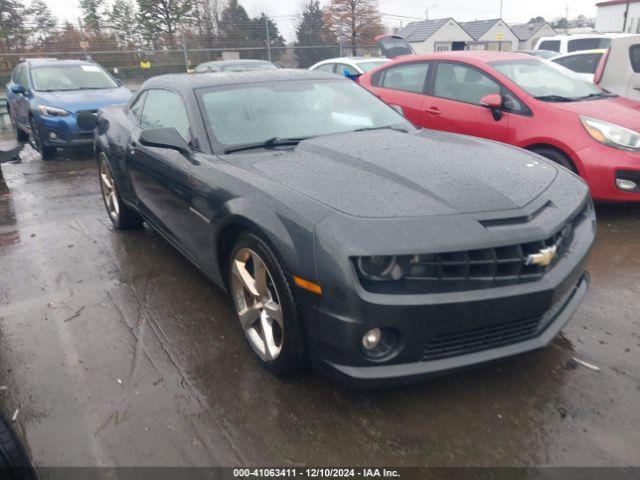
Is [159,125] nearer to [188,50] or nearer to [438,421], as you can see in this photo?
[438,421]

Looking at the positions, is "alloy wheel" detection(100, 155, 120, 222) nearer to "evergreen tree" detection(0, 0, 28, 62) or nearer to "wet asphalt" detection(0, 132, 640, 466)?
"wet asphalt" detection(0, 132, 640, 466)

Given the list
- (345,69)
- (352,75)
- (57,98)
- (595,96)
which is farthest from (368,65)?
(595,96)

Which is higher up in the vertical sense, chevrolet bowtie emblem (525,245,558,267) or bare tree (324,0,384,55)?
bare tree (324,0,384,55)

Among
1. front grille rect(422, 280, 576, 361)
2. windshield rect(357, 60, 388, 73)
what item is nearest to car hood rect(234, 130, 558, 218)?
front grille rect(422, 280, 576, 361)

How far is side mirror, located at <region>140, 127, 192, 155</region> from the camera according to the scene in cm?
313

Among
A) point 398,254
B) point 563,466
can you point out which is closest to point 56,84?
point 398,254

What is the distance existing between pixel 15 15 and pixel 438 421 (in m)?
23.4

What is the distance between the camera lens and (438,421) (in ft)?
7.53

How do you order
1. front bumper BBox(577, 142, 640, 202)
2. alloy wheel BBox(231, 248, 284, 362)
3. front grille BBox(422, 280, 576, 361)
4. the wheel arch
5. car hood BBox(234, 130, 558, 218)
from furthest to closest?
the wheel arch, front bumper BBox(577, 142, 640, 202), alloy wheel BBox(231, 248, 284, 362), car hood BBox(234, 130, 558, 218), front grille BBox(422, 280, 576, 361)

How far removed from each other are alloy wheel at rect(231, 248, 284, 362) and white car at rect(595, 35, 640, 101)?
5977 mm

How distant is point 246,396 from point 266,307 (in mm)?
444

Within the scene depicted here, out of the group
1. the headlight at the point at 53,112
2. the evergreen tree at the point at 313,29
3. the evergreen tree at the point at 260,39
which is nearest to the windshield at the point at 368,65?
the headlight at the point at 53,112

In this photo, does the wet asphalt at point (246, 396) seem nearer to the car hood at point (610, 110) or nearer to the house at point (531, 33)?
the car hood at point (610, 110)

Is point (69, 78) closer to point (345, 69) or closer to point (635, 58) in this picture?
point (345, 69)
